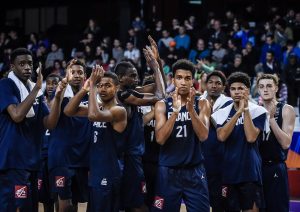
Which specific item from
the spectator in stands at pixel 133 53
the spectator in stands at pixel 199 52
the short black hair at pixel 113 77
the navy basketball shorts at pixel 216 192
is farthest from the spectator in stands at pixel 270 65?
the short black hair at pixel 113 77

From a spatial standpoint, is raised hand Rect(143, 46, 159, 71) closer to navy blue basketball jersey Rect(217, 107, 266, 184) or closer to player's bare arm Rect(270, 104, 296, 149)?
navy blue basketball jersey Rect(217, 107, 266, 184)

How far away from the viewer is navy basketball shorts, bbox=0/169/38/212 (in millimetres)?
7133

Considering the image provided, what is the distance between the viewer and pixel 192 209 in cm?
707

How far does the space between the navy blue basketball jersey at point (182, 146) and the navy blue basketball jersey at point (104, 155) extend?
535 millimetres

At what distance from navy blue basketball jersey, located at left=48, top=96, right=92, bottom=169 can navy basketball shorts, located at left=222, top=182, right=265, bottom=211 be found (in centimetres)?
170

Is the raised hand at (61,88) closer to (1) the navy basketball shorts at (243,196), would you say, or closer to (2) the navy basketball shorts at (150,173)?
(2) the navy basketball shorts at (150,173)

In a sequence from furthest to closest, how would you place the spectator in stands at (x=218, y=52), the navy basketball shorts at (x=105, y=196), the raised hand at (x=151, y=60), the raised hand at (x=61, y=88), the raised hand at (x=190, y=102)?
the spectator in stands at (x=218, y=52)
the raised hand at (x=151, y=60)
the raised hand at (x=61, y=88)
the navy basketball shorts at (x=105, y=196)
the raised hand at (x=190, y=102)

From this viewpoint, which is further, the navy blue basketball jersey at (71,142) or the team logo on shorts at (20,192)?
the navy blue basketball jersey at (71,142)

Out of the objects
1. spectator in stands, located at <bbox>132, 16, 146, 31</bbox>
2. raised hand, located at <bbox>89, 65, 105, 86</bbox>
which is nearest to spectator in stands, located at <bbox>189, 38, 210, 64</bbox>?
spectator in stands, located at <bbox>132, 16, 146, 31</bbox>

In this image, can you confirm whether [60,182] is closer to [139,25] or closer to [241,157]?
[241,157]

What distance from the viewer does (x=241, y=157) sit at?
786cm

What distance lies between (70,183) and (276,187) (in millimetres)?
2375

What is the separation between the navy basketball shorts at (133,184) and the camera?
7.79 meters

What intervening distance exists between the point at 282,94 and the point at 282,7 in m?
7.34
